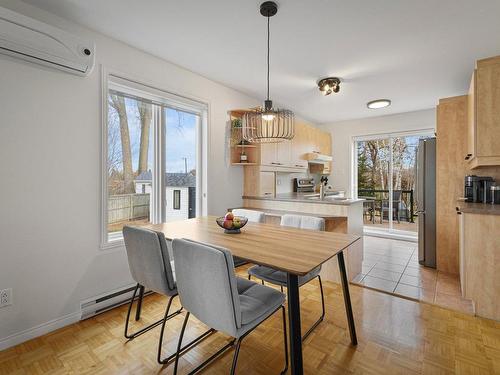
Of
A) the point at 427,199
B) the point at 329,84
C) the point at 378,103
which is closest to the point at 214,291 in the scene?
the point at 329,84

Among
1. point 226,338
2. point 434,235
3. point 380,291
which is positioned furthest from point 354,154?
point 226,338

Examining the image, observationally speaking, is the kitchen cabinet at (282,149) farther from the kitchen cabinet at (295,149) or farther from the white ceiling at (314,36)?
the white ceiling at (314,36)

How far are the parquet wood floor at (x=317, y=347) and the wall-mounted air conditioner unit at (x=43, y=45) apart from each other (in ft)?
6.81

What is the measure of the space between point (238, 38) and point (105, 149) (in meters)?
1.58

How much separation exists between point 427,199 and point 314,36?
263cm

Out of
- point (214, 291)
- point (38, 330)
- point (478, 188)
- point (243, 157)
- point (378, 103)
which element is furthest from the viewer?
point (378, 103)

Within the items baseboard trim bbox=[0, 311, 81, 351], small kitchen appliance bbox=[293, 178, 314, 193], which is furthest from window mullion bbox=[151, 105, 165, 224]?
small kitchen appliance bbox=[293, 178, 314, 193]

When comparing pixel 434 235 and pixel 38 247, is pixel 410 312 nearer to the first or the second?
Result: pixel 434 235

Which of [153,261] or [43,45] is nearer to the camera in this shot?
[153,261]

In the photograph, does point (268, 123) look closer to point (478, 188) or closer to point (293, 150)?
point (293, 150)

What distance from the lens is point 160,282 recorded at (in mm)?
1648

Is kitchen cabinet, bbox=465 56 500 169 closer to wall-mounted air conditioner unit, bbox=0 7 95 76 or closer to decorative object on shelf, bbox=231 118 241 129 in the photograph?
decorative object on shelf, bbox=231 118 241 129

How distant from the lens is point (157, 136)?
2.86 metres

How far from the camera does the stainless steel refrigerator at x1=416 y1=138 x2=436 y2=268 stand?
132 inches
